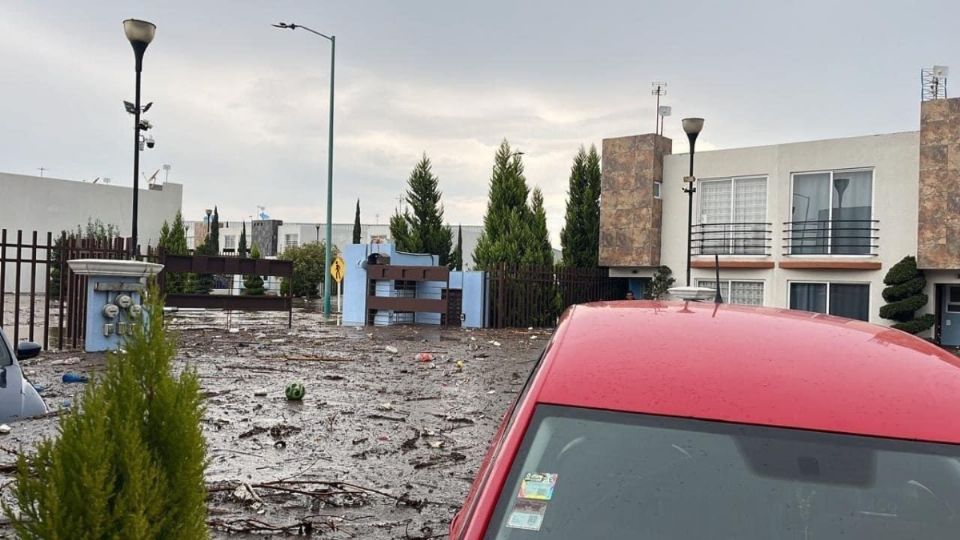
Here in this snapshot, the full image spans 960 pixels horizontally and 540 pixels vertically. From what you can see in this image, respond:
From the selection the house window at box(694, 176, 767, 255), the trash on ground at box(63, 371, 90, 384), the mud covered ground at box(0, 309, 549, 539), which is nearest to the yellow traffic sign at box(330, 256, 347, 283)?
the mud covered ground at box(0, 309, 549, 539)

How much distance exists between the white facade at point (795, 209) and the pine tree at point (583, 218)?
4.42 meters

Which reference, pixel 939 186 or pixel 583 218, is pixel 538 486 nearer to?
pixel 939 186

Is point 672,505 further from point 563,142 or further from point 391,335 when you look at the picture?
point 563,142

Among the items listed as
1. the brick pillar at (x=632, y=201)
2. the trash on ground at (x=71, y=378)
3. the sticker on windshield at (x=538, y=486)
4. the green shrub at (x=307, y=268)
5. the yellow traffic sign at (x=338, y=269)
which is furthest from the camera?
the green shrub at (x=307, y=268)

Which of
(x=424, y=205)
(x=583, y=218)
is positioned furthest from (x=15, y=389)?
(x=424, y=205)

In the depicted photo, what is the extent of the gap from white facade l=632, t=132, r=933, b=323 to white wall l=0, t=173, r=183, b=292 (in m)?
38.9

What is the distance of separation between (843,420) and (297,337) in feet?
57.6

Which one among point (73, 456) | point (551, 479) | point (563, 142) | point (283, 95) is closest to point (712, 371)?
point (551, 479)

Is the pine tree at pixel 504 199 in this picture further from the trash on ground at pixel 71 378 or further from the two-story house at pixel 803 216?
the trash on ground at pixel 71 378

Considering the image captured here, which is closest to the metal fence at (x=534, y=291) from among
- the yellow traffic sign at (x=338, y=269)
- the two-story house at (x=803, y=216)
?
the two-story house at (x=803, y=216)

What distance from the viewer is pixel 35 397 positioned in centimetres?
713

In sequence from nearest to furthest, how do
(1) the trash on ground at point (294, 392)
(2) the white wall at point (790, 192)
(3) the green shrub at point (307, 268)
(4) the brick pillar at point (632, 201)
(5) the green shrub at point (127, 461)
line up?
(5) the green shrub at point (127, 461)
(1) the trash on ground at point (294, 392)
(2) the white wall at point (790, 192)
(4) the brick pillar at point (632, 201)
(3) the green shrub at point (307, 268)

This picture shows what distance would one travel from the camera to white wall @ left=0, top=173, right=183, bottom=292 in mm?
51062

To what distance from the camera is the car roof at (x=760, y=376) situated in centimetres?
185
